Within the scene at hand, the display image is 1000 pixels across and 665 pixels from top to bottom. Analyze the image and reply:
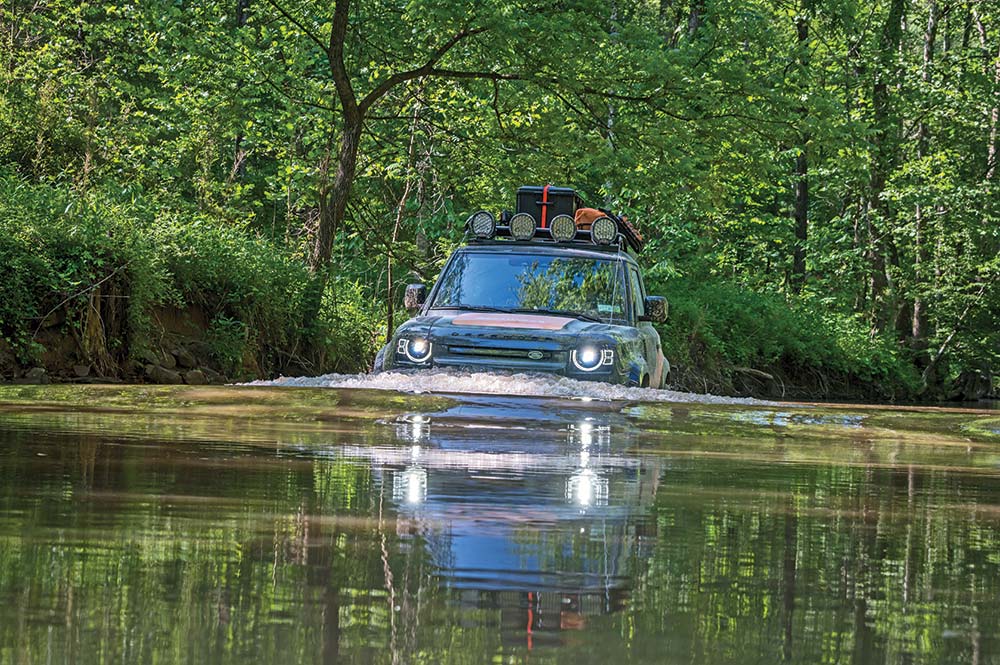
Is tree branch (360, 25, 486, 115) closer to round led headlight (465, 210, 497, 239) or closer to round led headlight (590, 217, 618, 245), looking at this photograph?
round led headlight (465, 210, 497, 239)

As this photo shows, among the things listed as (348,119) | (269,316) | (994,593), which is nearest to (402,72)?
(348,119)

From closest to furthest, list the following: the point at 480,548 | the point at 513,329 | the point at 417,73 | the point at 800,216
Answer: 1. the point at 480,548
2. the point at 513,329
3. the point at 417,73
4. the point at 800,216

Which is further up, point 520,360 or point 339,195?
point 339,195

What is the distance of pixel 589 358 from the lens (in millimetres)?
13742

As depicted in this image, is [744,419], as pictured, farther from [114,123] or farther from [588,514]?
[114,123]

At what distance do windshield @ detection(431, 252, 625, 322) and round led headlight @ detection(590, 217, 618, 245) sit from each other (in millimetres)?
676

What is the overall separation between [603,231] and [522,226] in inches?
34.7

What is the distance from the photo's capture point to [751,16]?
2514 cm

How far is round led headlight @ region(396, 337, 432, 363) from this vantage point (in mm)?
14009

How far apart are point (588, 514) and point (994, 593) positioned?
1.69 meters

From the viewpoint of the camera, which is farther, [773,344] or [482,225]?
[773,344]

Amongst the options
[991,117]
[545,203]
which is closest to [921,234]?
[991,117]

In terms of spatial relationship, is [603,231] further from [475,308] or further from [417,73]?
[417,73]

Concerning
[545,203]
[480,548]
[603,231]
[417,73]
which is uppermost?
[417,73]
